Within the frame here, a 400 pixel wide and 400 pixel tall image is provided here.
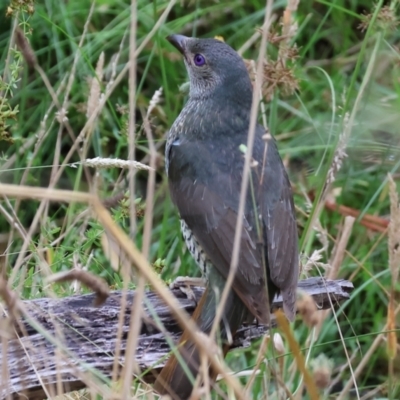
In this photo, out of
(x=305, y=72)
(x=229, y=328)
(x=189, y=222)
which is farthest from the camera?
(x=305, y=72)

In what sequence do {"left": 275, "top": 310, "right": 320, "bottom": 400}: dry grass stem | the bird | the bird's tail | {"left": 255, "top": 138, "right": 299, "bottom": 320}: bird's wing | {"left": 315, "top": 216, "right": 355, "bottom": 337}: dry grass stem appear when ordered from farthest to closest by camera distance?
{"left": 315, "top": 216, "right": 355, "bottom": 337}: dry grass stem, {"left": 255, "top": 138, "right": 299, "bottom": 320}: bird's wing, the bird, the bird's tail, {"left": 275, "top": 310, "right": 320, "bottom": 400}: dry grass stem

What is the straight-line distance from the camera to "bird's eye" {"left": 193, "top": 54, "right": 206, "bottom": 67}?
4527 mm

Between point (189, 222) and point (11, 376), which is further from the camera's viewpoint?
point (189, 222)

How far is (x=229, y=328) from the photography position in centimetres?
349

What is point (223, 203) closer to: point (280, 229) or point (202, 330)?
point (280, 229)

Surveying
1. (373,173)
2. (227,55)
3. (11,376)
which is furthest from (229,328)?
(373,173)

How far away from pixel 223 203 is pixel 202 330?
60 cm

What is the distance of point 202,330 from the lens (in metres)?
3.44

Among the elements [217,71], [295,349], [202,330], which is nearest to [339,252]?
[202,330]

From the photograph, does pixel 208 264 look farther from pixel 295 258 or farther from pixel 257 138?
pixel 257 138

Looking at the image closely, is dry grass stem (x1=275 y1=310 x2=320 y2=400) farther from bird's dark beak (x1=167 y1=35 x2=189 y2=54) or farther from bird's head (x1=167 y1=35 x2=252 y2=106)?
bird's dark beak (x1=167 y1=35 x2=189 y2=54)

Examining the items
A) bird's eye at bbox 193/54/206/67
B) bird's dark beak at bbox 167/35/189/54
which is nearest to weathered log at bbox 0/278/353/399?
bird's eye at bbox 193/54/206/67

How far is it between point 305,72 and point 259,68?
3.06 meters

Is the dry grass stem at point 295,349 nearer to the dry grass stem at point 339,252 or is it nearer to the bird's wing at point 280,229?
the bird's wing at point 280,229
